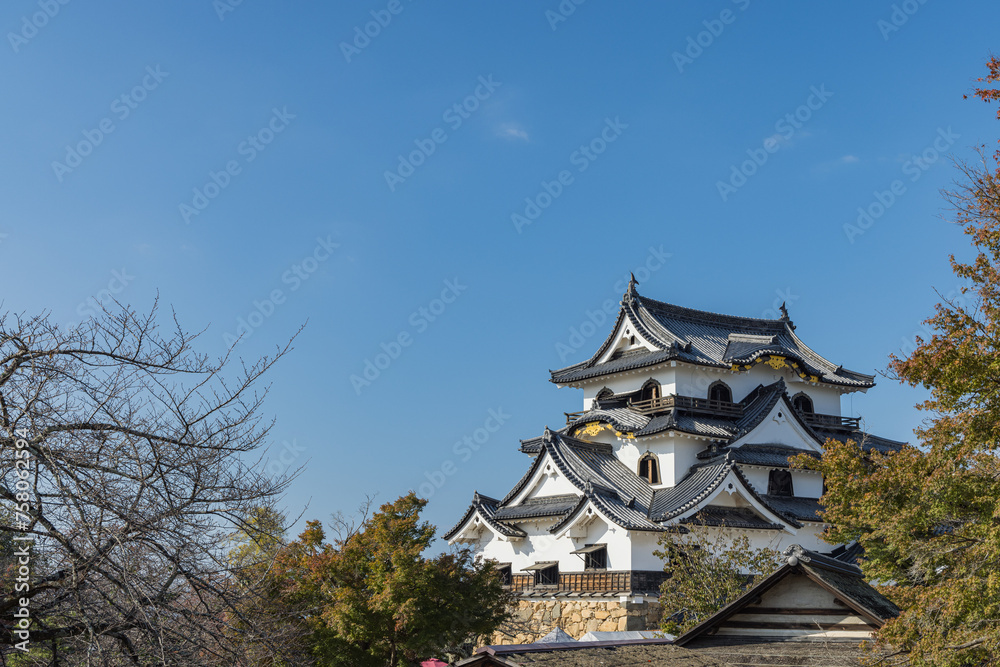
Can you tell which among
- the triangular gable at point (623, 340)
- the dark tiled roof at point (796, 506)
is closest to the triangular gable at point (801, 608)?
the dark tiled roof at point (796, 506)

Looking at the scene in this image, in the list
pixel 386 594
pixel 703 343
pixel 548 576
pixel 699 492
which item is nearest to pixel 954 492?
pixel 386 594

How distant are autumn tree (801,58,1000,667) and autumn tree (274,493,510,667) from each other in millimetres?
10015

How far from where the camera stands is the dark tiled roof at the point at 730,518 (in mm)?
28469

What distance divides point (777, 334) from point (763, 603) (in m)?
26.7

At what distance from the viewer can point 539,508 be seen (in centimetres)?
3212

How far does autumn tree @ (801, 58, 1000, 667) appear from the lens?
979 cm

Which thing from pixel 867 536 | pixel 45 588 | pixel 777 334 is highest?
pixel 777 334

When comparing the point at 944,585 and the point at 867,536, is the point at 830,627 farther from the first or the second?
the point at 944,585

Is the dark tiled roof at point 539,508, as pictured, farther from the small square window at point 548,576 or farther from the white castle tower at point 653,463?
the small square window at point 548,576

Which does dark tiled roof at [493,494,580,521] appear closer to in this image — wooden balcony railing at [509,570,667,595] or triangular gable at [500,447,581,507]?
triangular gable at [500,447,581,507]

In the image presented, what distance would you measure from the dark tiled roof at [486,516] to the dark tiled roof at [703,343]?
21.8ft

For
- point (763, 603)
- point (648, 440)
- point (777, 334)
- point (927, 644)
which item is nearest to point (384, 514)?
point (763, 603)

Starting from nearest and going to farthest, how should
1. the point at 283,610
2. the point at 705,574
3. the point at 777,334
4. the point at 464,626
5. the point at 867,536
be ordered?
the point at 867,536, the point at 283,610, the point at 464,626, the point at 705,574, the point at 777,334

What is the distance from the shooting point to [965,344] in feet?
32.8
